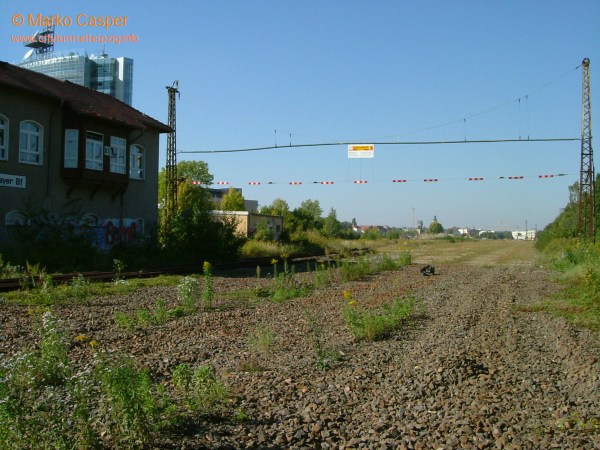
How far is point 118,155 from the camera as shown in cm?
2775

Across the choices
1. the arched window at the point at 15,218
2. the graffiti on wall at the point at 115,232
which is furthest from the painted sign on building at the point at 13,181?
the graffiti on wall at the point at 115,232

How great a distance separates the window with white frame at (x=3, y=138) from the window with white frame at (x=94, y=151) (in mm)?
3606

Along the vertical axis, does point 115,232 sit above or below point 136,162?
below

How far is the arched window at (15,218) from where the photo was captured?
22.3m

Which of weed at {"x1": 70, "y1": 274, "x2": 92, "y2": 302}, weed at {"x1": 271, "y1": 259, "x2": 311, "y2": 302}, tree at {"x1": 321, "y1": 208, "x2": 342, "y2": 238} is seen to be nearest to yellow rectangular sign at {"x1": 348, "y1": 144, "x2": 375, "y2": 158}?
weed at {"x1": 271, "y1": 259, "x2": 311, "y2": 302}

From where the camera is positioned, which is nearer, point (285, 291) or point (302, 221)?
point (285, 291)

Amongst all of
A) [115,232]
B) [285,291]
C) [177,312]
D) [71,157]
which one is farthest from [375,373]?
[115,232]

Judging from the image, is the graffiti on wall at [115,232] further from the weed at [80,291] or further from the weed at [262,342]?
the weed at [262,342]

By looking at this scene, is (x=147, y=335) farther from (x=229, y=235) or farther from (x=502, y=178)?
(x=502, y=178)

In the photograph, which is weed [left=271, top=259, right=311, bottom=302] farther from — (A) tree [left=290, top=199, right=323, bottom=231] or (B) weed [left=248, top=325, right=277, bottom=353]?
(A) tree [left=290, top=199, right=323, bottom=231]

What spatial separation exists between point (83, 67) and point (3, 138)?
229 ft

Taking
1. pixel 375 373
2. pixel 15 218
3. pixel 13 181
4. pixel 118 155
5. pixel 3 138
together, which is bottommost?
pixel 375 373

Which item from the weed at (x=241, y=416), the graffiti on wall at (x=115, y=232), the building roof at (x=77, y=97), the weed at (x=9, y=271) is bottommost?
the weed at (x=241, y=416)

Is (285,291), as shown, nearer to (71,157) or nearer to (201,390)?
(201,390)
